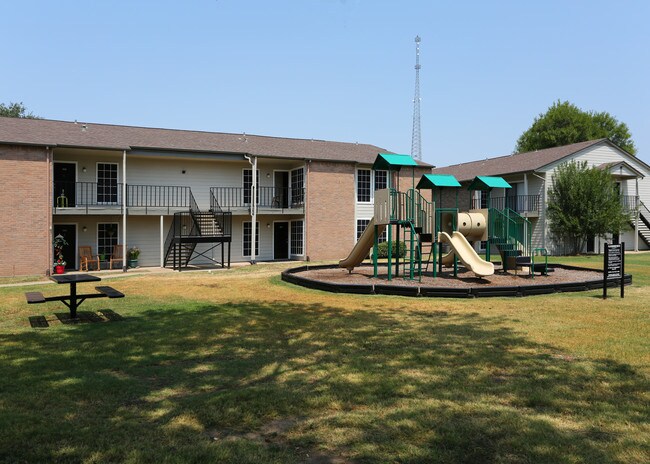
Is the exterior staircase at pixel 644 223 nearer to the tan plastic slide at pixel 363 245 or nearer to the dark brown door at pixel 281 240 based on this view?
the dark brown door at pixel 281 240

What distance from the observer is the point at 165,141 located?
1054 inches

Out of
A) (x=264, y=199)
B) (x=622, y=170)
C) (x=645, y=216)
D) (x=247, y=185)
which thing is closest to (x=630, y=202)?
(x=645, y=216)

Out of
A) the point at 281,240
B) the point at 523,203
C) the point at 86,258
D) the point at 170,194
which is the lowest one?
the point at 86,258

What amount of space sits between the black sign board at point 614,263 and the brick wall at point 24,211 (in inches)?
825

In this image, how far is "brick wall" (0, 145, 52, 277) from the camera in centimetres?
2162

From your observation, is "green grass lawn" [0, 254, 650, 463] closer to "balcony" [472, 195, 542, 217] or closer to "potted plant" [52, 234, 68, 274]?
"potted plant" [52, 234, 68, 274]

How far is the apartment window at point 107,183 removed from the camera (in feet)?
83.1

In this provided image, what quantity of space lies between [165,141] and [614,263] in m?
21.3

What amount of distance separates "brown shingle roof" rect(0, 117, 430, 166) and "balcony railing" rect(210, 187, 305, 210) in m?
2.23

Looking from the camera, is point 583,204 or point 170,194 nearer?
point 170,194

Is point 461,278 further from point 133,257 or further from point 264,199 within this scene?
point 133,257

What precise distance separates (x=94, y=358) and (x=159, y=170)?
67.2ft

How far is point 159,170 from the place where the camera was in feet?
86.8

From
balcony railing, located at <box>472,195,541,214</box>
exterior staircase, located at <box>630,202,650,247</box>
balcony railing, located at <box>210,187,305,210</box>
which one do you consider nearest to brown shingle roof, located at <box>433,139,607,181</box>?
balcony railing, located at <box>472,195,541,214</box>
